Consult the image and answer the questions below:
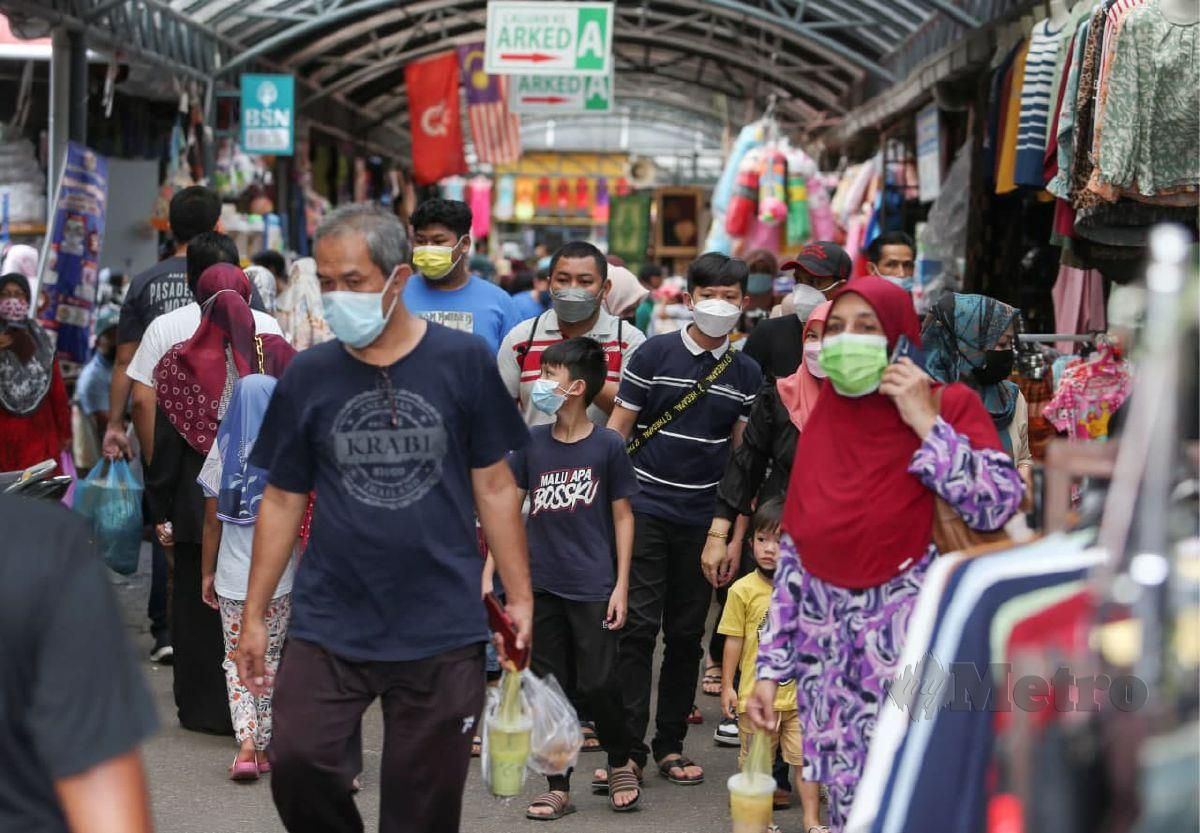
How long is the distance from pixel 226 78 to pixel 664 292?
5.31 metres

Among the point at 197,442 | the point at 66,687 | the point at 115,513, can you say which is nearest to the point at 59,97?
the point at 115,513

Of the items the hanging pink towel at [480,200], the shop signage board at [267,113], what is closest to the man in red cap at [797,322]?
the shop signage board at [267,113]

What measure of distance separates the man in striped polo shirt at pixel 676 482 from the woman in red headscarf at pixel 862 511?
202 centimetres

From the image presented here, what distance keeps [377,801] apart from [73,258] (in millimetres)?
6513

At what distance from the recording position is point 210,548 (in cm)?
638

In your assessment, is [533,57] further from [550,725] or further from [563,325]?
[550,725]

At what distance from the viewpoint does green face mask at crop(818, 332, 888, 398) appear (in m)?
4.04

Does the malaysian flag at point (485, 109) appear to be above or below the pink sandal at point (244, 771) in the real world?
above

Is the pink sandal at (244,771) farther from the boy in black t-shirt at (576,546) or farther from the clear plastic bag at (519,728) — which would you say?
the clear plastic bag at (519,728)

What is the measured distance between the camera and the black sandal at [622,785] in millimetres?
6082

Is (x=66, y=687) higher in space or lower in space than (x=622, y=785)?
higher

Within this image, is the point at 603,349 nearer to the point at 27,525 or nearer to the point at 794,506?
the point at 794,506

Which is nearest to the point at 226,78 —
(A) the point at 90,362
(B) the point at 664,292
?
(B) the point at 664,292

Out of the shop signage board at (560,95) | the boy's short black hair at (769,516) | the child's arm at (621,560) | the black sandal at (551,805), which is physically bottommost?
the black sandal at (551,805)
